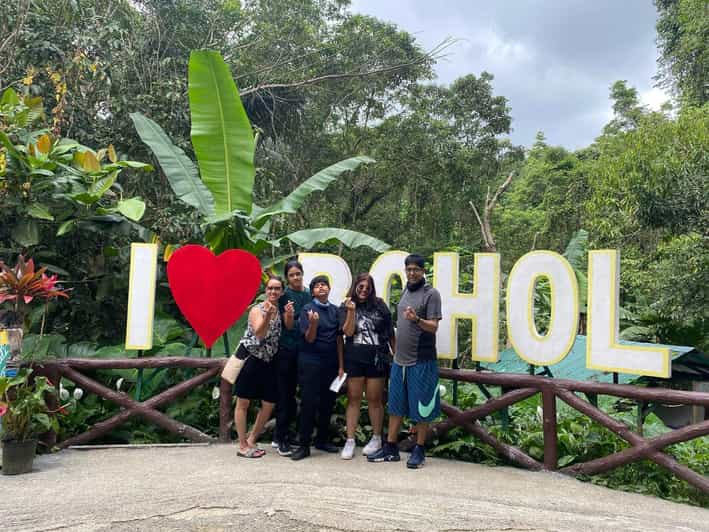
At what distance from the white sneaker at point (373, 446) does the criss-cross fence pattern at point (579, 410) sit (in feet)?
1.83

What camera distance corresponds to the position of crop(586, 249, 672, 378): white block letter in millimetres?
3758

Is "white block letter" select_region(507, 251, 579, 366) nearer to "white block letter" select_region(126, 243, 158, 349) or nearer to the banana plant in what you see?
the banana plant

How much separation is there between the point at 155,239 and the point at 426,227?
10.1 meters

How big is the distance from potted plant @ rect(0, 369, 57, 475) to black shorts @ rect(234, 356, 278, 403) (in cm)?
138

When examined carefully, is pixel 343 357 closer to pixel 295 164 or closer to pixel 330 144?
pixel 295 164

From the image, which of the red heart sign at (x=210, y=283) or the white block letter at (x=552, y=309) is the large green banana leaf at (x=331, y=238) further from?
the white block letter at (x=552, y=309)

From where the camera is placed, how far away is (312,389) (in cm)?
405

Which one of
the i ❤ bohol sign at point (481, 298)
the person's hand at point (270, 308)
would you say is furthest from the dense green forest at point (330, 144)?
the person's hand at point (270, 308)

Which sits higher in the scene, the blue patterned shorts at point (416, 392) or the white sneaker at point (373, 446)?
the blue patterned shorts at point (416, 392)

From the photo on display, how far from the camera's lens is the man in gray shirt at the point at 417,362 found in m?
3.94

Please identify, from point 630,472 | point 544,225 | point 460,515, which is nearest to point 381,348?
point 460,515

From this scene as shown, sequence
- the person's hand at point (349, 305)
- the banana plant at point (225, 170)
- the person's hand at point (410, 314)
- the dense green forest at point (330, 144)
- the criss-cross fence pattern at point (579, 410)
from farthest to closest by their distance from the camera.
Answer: the dense green forest at point (330, 144) < the banana plant at point (225, 170) < the person's hand at point (349, 305) < the person's hand at point (410, 314) < the criss-cross fence pattern at point (579, 410)

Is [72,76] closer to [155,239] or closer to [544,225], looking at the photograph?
[155,239]

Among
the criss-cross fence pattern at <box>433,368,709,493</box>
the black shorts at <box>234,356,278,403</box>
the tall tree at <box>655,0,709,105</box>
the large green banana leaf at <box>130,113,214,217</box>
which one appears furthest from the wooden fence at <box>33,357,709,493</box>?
the tall tree at <box>655,0,709,105</box>
